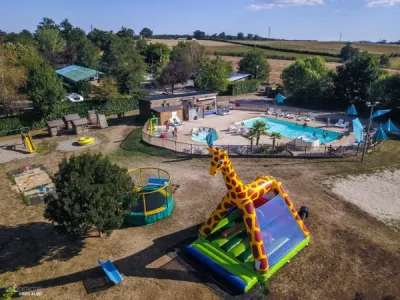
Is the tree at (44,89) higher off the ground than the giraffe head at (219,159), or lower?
higher

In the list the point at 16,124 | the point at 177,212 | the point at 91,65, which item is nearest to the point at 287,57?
the point at 91,65

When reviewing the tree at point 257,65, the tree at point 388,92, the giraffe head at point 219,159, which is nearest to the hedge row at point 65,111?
the giraffe head at point 219,159

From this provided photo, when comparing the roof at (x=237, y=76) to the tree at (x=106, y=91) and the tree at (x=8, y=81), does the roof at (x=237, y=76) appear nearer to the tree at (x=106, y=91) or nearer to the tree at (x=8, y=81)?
the tree at (x=106, y=91)

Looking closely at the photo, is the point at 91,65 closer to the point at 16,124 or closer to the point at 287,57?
the point at 16,124

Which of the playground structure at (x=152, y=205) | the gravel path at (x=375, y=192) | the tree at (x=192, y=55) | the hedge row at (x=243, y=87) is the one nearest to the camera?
the playground structure at (x=152, y=205)

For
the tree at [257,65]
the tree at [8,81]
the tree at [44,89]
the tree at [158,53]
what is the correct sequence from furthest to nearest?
the tree at [158,53]
the tree at [257,65]
the tree at [8,81]
the tree at [44,89]

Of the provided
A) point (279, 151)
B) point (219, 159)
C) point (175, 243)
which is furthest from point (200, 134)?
point (219, 159)

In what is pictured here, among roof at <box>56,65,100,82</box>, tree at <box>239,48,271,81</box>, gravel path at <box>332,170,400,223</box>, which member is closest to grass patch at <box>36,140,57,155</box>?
gravel path at <box>332,170,400,223</box>
